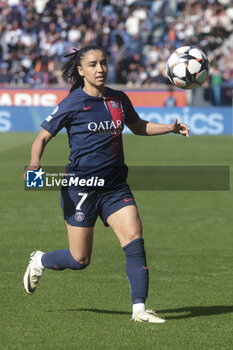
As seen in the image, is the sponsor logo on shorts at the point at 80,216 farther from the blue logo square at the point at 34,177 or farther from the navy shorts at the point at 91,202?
the blue logo square at the point at 34,177

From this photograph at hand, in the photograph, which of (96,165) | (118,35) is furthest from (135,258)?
(118,35)

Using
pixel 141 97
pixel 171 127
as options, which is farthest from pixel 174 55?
pixel 141 97

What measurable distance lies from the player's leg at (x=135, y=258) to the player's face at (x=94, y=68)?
3.37 feet

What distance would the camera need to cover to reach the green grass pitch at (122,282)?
5543 millimetres

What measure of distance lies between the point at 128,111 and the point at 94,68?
51cm

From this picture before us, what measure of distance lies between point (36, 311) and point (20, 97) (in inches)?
1016

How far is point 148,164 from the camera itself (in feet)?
62.5

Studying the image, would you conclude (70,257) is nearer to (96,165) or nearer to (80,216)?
(80,216)

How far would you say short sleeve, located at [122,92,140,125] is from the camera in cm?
624

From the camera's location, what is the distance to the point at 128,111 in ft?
20.6

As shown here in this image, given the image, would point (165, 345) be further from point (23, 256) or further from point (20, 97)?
point (20, 97)

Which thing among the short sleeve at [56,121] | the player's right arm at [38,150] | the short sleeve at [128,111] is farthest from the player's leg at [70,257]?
the short sleeve at [128,111]

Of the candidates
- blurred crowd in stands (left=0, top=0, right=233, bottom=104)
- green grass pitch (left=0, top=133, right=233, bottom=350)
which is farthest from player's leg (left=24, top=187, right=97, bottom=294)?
blurred crowd in stands (left=0, top=0, right=233, bottom=104)

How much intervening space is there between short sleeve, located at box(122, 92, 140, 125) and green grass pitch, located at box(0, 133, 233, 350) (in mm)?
1612
